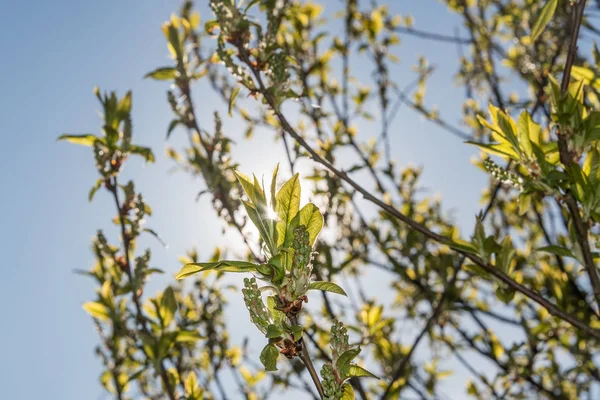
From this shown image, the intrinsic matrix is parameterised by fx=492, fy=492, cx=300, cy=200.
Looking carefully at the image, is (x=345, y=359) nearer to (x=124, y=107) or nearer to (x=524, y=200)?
(x=524, y=200)

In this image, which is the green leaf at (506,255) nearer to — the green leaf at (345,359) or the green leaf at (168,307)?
the green leaf at (345,359)

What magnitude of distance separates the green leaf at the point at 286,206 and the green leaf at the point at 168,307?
1.70 metres

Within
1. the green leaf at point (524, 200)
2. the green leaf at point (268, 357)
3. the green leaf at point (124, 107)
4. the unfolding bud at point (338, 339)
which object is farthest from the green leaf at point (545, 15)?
the green leaf at point (124, 107)

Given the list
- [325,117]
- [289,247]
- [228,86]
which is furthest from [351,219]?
[289,247]

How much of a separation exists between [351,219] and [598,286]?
2.69 meters

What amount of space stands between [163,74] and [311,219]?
174 cm

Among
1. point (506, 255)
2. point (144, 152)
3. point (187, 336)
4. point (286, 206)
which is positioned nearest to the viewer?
point (286, 206)

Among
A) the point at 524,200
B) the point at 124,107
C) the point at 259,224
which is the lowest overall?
the point at 259,224

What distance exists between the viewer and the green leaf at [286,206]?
3.60 feet

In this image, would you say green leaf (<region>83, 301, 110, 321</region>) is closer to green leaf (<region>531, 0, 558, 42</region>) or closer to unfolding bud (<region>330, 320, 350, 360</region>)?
unfolding bud (<region>330, 320, 350, 360</region>)

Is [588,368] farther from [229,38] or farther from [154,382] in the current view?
[154,382]

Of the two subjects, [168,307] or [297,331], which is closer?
[297,331]

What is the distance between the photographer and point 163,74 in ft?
8.34

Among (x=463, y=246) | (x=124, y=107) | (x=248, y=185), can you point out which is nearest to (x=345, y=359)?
(x=248, y=185)
